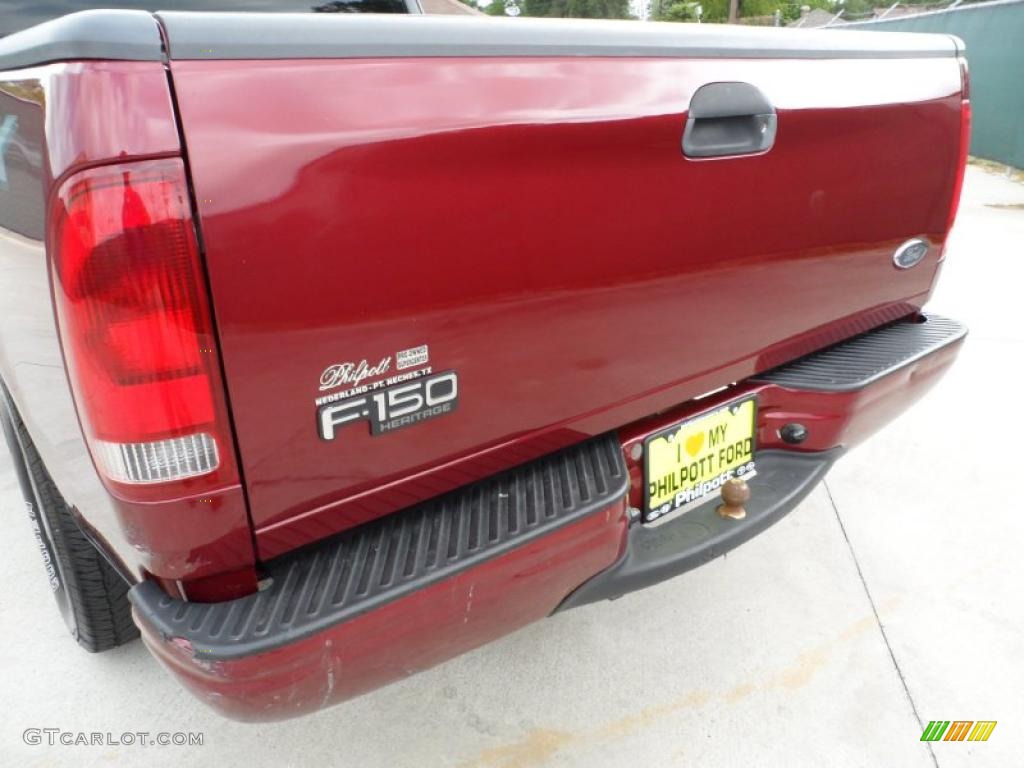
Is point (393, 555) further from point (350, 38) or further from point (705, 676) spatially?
point (705, 676)

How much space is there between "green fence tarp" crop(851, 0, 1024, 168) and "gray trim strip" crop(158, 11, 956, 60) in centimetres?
1252

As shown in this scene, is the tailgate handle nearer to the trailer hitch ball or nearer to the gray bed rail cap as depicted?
the gray bed rail cap

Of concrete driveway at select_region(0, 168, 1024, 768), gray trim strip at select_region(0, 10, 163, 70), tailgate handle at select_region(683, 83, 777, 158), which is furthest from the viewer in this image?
concrete driveway at select_region(0, 168, 1024, 768)

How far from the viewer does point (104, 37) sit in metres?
0.99

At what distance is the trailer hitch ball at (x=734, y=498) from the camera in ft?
6.00

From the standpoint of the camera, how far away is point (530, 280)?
1.36 m

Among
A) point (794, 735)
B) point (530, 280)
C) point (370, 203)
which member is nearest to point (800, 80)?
point (530, 280)

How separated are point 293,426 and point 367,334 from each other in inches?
7.2

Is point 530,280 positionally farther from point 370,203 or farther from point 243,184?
point 243,184

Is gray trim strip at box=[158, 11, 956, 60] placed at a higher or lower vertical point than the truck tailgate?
higher

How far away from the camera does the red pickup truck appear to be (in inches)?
41.6

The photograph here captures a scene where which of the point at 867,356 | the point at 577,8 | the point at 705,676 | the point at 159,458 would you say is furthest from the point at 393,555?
the point at 577,8

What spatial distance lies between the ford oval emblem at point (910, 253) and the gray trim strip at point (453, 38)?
562 millimetres

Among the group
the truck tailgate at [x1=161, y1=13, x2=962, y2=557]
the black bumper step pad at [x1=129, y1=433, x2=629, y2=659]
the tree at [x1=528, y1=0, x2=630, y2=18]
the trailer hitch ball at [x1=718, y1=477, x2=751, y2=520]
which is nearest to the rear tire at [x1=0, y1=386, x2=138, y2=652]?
the black bumper step pad at [x1=129, y1=433, x2=629, y2=659]
